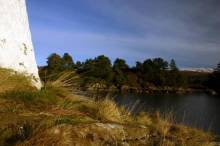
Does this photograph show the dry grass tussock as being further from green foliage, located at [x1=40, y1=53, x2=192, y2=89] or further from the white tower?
green foliage, located at [x1=40, y1=53, x2=192, y2=89]

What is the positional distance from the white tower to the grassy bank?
468 millimetres

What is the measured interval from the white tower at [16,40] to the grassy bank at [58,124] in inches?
18.4

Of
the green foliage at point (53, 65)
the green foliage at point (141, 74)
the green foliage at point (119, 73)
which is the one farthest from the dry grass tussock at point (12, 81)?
the green foliage at point (119, 73)

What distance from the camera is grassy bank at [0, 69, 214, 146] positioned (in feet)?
16.1

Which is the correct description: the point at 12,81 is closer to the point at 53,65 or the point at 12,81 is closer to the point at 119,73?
the point at 53,65

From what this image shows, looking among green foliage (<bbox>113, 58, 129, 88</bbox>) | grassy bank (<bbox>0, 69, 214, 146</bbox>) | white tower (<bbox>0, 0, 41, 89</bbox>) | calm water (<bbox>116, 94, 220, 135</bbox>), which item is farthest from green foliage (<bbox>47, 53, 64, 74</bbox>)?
green foliage (<bbox>113, 58, 129, 88</bbox>)

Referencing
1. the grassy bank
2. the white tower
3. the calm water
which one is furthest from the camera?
the calm water

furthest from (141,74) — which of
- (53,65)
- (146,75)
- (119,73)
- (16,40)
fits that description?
(16,40)

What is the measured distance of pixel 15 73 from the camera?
8.09 metres

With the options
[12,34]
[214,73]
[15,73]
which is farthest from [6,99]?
[214,73]

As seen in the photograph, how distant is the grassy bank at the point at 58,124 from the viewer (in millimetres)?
4898

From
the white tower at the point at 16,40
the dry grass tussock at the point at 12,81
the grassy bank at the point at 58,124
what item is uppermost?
the white tower at the point at 16,40

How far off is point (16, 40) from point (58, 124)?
13.1ft

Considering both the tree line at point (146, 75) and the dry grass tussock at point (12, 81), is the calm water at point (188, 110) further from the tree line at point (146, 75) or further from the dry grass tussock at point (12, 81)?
the tree line at point (146, 75)
